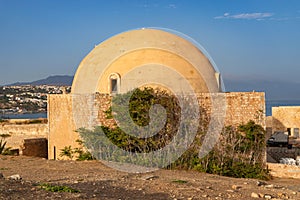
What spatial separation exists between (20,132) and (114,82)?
362 inches

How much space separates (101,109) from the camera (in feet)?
40.3

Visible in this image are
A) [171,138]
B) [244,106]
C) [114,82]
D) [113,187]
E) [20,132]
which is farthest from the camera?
[20,132]

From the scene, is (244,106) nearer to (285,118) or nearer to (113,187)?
(113,187)

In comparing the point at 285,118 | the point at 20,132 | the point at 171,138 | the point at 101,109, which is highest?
the point at 101,109

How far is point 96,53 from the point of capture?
47.8 feet

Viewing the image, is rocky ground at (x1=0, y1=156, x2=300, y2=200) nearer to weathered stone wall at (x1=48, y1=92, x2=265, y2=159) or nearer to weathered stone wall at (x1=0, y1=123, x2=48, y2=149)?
weathered stone wall at (x1=48, y1=92, x2=265, y2=159)

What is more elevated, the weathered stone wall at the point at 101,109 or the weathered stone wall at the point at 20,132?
the weathered stone wall at the point at 101,109

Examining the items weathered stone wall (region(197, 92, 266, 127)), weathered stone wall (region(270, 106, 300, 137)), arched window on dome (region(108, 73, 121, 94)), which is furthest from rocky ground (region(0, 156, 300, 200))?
weathered stone wall (region(270, 106, 300, 137))

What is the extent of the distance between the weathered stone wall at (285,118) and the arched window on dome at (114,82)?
52.4 ft

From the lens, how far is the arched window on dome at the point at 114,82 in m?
13.3

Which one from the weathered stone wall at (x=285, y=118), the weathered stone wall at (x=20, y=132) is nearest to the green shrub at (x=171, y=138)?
the weathered stone wall at (x=20, y=132)

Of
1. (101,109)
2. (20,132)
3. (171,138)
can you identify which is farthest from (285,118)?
(101,109)

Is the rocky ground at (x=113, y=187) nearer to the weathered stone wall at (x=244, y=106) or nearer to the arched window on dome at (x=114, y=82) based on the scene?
the weathered stone wall at (x=244, y=106)

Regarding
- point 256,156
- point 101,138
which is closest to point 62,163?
point 101,138
